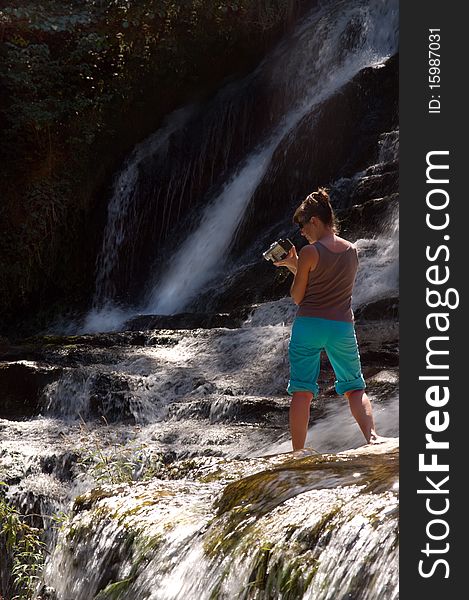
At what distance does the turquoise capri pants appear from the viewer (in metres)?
5.13

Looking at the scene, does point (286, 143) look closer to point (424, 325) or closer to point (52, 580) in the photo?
point (52, 580)

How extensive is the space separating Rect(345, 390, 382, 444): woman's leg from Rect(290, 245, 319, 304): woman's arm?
2.10 feet

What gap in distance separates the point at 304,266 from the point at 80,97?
42.3ft

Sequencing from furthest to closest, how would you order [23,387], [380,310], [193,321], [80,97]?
[80,97] → [193,321] → [380,310] → [23,387]

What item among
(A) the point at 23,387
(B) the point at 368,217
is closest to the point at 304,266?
(A) the point at 23,387

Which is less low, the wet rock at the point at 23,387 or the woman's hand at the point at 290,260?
the woman's hand at the point at 290,260

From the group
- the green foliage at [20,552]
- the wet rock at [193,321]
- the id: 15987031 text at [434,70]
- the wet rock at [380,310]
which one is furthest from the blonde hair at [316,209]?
the wet rock at [193,321]

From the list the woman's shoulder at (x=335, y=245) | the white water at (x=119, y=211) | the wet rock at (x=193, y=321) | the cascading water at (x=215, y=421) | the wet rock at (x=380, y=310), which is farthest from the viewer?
the white water at (x=119, y=211)

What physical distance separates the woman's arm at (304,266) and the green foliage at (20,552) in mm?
2027

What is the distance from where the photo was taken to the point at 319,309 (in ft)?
16.8

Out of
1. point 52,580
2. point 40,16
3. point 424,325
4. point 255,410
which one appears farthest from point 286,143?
point 424,325

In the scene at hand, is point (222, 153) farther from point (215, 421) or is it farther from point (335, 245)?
point (335, 245)

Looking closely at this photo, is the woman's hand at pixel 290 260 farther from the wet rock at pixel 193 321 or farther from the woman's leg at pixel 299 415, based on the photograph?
the wet rock at pixel 193 321

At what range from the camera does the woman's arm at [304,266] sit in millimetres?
5047
